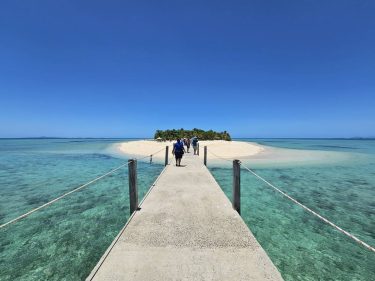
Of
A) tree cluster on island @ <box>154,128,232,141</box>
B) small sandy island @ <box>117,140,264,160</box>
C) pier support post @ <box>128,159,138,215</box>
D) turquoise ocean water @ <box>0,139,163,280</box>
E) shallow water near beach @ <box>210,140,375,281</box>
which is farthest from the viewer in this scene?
tree cluster on island @ <box>154,128,232,141</box>

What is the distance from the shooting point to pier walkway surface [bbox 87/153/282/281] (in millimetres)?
3605

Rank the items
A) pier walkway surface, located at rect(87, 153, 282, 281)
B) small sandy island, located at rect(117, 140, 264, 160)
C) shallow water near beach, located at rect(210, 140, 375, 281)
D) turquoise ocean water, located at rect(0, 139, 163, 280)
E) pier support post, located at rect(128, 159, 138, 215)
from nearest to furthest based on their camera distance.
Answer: pier walkway surface, located at rect(87, 153, 282, 281)
turquoise ocean water, located at rect(0, 139, 163, 280)
shallow water near beach, located at rect(210, 140, 375, 281)
pier support post, located at rect(128, 159, 138, 215)
small sandy island, located at rect(117, 140, 264, 160)

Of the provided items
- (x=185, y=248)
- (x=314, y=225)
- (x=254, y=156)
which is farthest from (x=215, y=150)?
(x=185, y=248)

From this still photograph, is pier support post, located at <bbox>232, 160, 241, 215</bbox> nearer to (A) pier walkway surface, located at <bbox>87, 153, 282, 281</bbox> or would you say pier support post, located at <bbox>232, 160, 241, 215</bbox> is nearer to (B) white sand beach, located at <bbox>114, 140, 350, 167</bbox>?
(A) pier walkway surface, located at <bbox>87, 153, 282, 281</bbox>

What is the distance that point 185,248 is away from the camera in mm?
4367

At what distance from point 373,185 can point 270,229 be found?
1169 cm

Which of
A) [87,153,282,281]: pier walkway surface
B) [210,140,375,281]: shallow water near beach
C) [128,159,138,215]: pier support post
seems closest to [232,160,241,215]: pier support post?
[87,153,282,281]: pier walkway surface

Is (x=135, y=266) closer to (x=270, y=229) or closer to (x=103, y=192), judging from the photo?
(x=270, y=229)

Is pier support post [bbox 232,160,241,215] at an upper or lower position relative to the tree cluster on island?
lower

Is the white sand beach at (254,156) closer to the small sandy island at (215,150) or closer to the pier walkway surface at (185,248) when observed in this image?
the small sandy island at (215,150)

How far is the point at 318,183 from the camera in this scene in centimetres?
1508

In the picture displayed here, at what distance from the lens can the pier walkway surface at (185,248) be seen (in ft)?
11.8

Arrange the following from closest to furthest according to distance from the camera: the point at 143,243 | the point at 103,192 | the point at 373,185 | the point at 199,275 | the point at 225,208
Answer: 1. the point at 199,275
2. the point at 143,243
3. the point at 225,208
4. the point at 103,192
5. the point at 373,185

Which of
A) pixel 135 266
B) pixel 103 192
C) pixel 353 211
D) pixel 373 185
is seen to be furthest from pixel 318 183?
pixel 135 266
